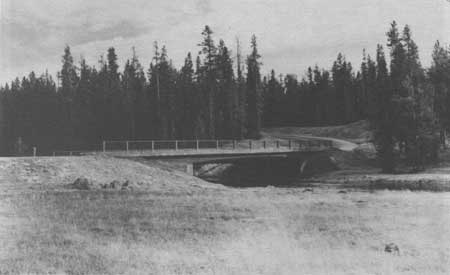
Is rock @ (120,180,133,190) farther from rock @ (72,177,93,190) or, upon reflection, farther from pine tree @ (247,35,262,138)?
pine tree @ (247,35,262,138)

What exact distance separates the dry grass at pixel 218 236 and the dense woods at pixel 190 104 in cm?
2263

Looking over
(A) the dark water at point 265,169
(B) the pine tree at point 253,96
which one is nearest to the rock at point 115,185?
(A) the dark water at point 265,169

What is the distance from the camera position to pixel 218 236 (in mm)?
13148

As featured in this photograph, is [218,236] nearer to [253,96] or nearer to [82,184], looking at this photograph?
[82,184]

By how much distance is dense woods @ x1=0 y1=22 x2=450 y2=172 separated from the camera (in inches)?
1679

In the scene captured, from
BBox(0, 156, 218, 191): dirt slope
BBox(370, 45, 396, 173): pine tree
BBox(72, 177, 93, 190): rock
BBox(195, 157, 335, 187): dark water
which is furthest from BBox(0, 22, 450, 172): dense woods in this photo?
BBox(72, 177, 93, 190): rock

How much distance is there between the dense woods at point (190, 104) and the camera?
140 feet

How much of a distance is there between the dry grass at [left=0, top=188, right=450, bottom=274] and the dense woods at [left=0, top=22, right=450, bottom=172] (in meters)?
22.6

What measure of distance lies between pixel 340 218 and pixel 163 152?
984 inches

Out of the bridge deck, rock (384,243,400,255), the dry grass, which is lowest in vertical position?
rock (384,243,400,255)

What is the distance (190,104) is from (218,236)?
58295mm

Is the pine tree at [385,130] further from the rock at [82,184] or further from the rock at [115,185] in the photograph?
the rock at [82,184]

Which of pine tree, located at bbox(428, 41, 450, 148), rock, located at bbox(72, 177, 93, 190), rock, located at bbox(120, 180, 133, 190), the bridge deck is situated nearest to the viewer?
rock, located at bbox(72, 177, 93, 190)

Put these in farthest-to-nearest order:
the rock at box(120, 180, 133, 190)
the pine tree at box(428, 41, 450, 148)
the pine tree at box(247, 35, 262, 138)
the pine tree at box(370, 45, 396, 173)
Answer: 1. the pine tree at box(247, 35, 262, 138)
2. the pine tree at box(428, 41, 450, 148)
3. the pine tree at box(370, 45, 396, 173)
4. the rock at box(120, 180, 133, 190)
